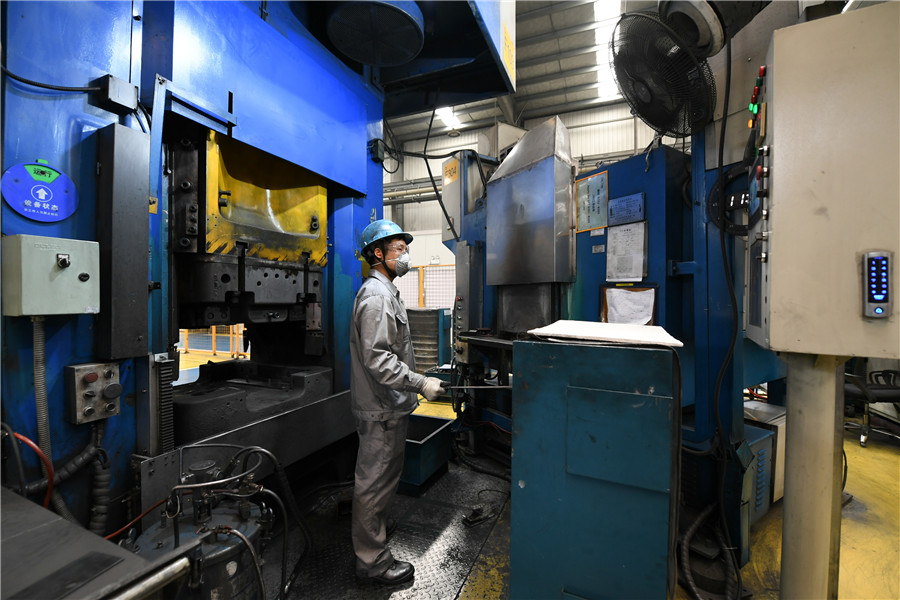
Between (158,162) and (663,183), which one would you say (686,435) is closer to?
(663,183)

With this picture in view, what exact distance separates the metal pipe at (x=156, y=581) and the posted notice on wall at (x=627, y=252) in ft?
7.15

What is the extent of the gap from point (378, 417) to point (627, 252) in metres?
1.65

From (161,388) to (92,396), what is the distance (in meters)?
0.20

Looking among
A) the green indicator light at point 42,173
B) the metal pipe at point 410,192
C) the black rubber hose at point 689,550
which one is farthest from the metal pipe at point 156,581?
the metal pipe at point 410,192

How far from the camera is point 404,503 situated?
2281 millimetres

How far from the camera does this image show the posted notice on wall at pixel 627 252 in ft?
6.66

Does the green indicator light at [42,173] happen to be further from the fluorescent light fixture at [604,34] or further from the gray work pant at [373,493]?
the fluorescent light fixture at [604,34]

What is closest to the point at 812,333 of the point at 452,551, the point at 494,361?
the point at 452,551

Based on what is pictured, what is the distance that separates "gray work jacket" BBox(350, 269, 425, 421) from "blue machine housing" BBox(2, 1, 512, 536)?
77 cm

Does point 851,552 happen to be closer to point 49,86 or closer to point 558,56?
point 49,86

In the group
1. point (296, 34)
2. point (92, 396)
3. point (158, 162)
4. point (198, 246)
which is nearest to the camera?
point (92, 396)

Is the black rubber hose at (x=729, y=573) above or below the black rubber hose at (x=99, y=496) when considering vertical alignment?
below

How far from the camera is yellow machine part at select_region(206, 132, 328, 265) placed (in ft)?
5.35

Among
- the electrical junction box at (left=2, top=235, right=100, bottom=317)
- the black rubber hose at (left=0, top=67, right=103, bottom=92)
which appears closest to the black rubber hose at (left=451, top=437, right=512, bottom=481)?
the electrical junction box at (left=2, top=235, right=100, bottom=317)
